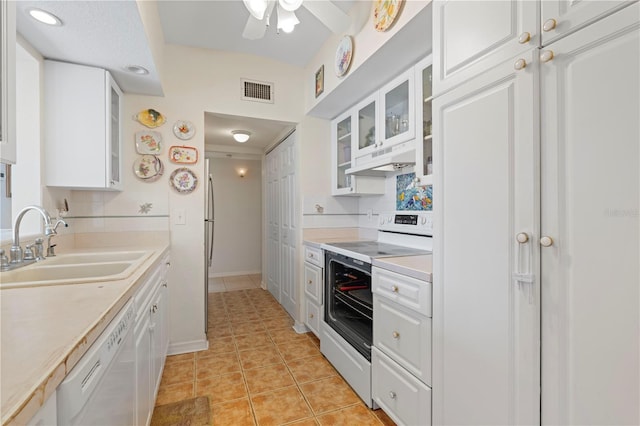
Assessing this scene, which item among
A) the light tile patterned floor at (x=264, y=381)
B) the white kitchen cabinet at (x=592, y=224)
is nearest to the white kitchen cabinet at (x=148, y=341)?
the light tile patterned floor at (x=264, y=381)

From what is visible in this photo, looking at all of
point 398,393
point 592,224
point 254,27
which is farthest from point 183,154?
point 592,224

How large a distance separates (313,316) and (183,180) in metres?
1.67

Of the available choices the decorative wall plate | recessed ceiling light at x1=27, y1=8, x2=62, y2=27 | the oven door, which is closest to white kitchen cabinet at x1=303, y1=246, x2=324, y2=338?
the oven door

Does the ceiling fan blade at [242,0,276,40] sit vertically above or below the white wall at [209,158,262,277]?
above

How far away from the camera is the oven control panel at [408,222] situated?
85.0 inches

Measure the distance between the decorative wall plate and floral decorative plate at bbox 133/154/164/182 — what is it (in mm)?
118

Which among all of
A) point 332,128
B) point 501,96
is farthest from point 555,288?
point 332,128

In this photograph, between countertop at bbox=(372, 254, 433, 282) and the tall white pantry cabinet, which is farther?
countertop at bbox=(372, 254, 433, 282)

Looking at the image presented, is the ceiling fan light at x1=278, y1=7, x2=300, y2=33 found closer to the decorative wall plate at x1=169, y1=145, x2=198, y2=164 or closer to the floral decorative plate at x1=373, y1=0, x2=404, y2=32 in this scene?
the floral decorative plate at x1=373, y1=0, x2=404, y2=32

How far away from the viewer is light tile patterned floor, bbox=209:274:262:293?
4.47 meters

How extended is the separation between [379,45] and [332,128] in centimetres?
131

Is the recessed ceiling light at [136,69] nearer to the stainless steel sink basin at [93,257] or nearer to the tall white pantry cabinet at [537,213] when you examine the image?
the stainless steel sink basin at [93,257]

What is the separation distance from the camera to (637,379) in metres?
0.75

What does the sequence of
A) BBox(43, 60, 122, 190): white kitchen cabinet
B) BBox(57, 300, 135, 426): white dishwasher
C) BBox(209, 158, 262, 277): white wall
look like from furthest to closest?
BBox(209, 158, 262, 277): white wall, BBox(43, 60, 122, 190): white kitchen cabinet, BBox(57, 300, 135, 426): white dishwasher
